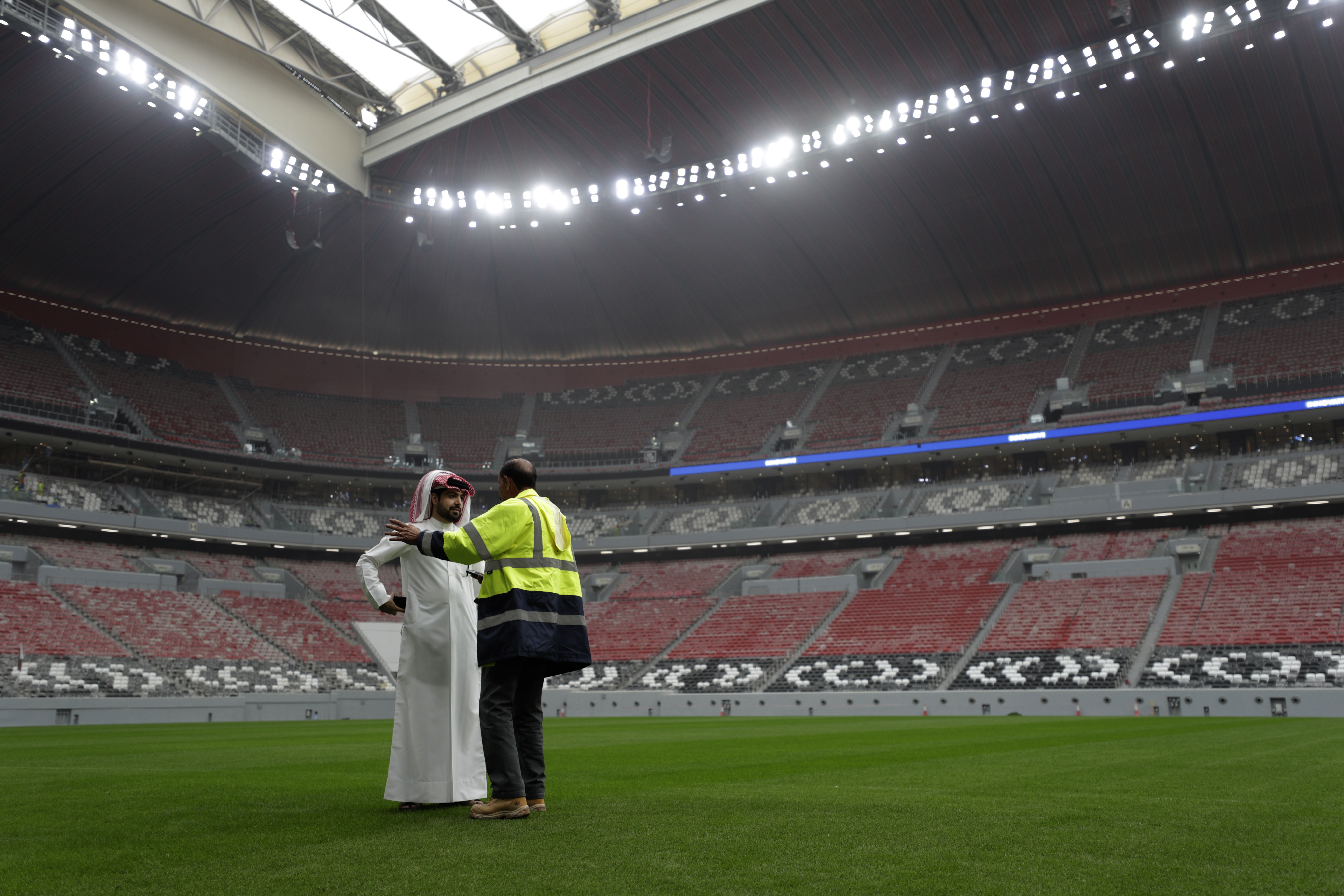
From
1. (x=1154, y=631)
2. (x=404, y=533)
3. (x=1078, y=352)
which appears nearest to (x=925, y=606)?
(x=1154, y=631)

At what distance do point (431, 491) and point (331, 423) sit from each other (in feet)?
176

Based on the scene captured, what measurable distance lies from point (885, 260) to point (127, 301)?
3957 cm

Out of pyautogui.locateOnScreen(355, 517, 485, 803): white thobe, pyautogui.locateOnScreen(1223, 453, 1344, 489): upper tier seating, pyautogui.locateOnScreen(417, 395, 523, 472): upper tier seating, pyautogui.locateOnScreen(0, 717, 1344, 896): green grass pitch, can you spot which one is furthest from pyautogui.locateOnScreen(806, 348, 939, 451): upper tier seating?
pyautogui.locateOnScreen(355, 517, 485, 803): white thobe

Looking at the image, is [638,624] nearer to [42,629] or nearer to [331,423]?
[331,423]

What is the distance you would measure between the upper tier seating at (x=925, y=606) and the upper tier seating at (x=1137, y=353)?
9.31m

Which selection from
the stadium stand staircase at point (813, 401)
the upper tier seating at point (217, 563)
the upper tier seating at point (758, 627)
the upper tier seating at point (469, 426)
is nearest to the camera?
the upper tier seating at point (758, 627)

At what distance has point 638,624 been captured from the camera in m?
47.1

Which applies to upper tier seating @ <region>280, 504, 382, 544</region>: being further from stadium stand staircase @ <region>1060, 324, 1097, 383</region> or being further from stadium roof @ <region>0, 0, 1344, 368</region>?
stadium stand staircase @ <region>1060, 324, 1097, 383</region>

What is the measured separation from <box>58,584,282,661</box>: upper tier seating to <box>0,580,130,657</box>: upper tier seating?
0.93 m

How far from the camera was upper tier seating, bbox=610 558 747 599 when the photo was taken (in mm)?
49750

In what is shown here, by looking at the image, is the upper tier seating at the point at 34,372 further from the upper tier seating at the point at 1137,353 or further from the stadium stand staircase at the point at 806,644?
the upper tier seating at the point at 1137,353

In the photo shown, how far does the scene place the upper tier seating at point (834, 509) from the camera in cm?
4950

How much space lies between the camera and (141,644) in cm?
3800

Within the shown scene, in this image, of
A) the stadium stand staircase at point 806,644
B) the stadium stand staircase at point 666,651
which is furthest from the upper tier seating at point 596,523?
the stadium stand staircase at point 806,644
